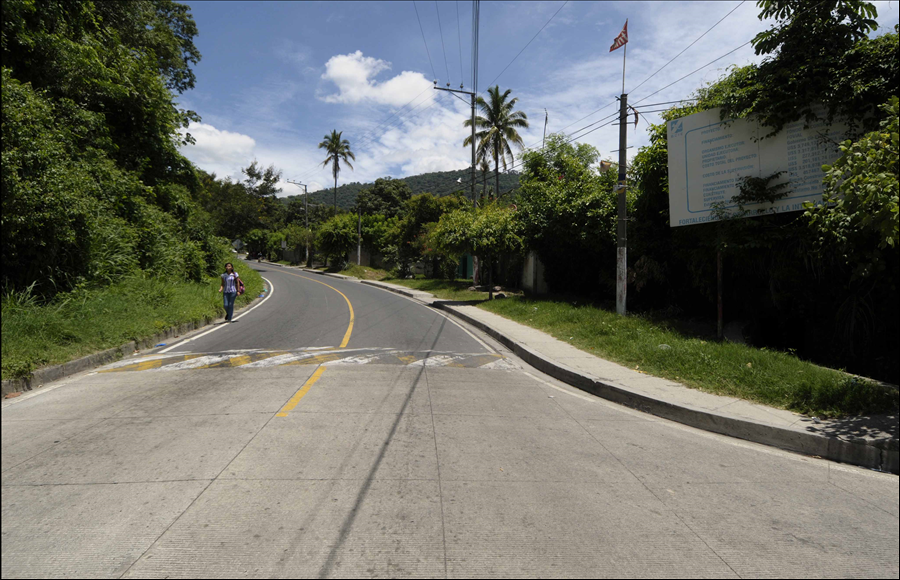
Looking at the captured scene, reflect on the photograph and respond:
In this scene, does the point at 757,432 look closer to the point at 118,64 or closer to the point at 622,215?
the point at 622,215

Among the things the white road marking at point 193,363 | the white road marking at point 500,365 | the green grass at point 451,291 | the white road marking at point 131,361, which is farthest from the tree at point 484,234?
the white road marking at point 131,361

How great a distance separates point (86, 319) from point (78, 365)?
1.91m

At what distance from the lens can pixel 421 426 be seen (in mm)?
5633

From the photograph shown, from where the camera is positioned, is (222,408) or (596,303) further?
(596,303)

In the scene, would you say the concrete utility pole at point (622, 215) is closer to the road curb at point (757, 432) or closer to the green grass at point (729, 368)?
the green grass at point (729, 368)

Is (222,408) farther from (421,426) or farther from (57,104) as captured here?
(57,104)

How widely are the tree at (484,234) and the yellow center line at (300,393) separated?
12.8 metres

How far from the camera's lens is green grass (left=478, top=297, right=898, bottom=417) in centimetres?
630

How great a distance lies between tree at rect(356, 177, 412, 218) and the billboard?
175ft

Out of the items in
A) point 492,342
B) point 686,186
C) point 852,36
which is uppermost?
point 852,36

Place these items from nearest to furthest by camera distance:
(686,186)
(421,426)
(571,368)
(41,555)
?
(41,555) → (421,426) → (571,368) → (686,186)

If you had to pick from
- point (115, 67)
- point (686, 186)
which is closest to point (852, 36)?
point (686, 186)

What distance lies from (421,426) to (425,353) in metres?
4.88

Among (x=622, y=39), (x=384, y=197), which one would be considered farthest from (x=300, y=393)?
(x=384, y=197)
